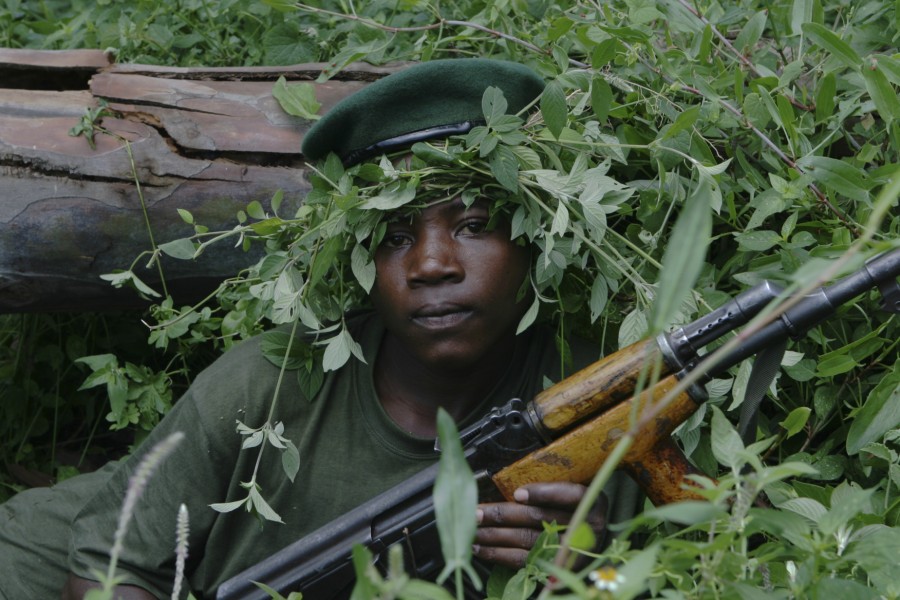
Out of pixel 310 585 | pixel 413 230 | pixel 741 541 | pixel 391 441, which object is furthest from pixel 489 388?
pixel 741 541

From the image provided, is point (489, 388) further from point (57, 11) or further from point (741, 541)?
point (57, 11)

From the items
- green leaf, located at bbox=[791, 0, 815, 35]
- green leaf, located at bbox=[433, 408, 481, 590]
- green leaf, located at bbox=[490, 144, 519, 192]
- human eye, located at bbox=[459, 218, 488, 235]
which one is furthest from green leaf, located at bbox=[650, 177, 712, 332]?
green leaf, located at bbox=[791, 0, 815, 35]

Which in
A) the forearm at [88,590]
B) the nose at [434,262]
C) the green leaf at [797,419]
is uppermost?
the nose at [434,262]

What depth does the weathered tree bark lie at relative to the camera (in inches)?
107

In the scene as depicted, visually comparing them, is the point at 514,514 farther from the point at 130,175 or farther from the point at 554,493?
the point at 130,175

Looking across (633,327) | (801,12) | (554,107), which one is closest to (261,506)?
(633,327)

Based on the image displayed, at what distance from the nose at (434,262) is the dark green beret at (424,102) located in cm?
22

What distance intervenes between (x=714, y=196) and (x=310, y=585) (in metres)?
1.13

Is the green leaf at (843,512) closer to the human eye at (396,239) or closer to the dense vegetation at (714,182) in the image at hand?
the dense vegetation at (714,182)

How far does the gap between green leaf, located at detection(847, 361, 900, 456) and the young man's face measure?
73 centimetres

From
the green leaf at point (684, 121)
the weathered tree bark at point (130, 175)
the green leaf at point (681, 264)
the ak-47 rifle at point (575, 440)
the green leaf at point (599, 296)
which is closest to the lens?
the green leaf at point (681, 264)

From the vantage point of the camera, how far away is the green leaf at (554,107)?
2205mm

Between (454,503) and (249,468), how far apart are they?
1445 millimetres

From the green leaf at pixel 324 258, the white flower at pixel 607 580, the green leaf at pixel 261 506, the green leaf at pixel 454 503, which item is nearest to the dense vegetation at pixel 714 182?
the green leaf at pixel 324 258
